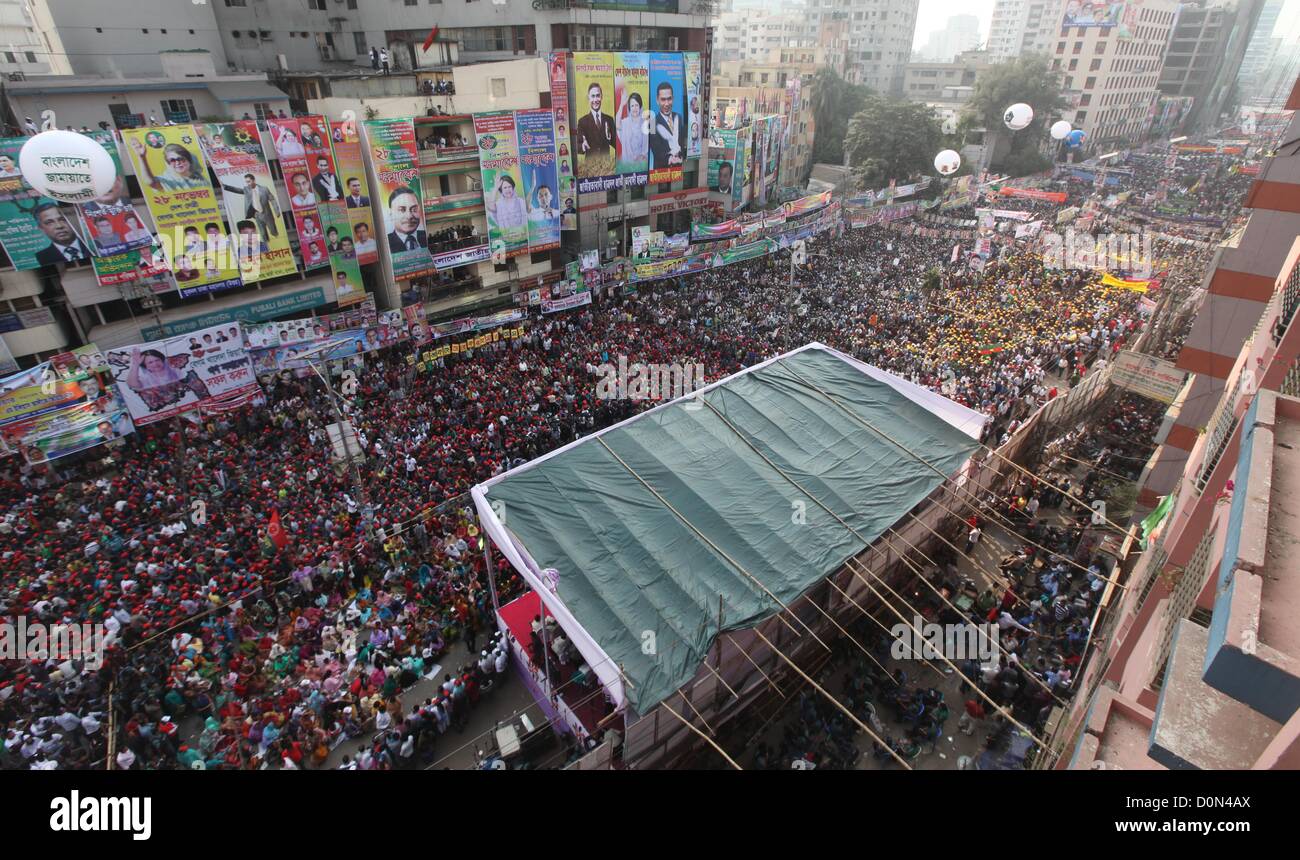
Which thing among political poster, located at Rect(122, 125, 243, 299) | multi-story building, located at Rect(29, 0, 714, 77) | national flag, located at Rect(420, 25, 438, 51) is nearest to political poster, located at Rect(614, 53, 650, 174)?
multi-story building, located at Rect(29, 0, 714, 77)

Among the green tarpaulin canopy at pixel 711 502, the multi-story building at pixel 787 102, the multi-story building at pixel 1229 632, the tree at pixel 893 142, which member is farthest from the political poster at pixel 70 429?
the tree at pixel 893 142

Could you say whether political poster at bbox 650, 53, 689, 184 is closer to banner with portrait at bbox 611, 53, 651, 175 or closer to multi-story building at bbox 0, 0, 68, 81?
banner with portrait at bbox 611, 53, 651, 175

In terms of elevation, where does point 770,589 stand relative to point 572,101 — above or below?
below

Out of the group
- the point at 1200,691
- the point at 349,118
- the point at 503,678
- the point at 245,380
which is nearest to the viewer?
the point at 1200,691

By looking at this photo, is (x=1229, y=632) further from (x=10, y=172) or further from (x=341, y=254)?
(x=341, y=254)

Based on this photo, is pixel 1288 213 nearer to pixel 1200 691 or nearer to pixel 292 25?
pixel 1200 691

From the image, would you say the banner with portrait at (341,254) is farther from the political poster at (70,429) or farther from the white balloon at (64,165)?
the political poster at (70,429)

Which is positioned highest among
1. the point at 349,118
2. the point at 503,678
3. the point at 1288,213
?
the point at 349,118
